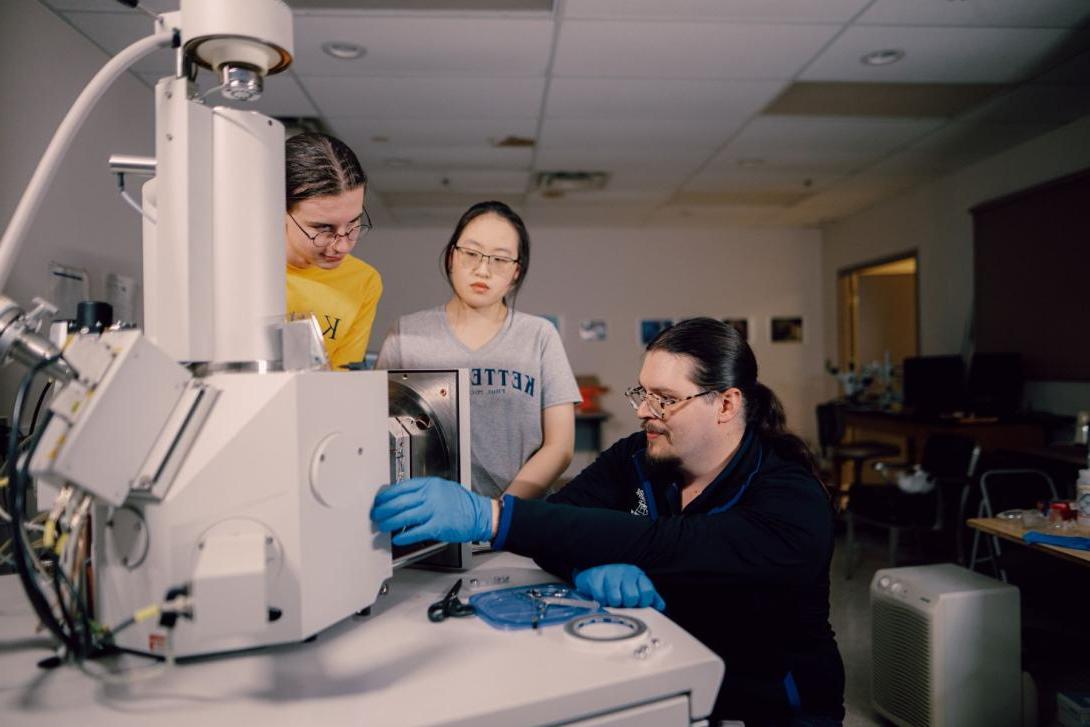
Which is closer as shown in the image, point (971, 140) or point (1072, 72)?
point (1072, 72)

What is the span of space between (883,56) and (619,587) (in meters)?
2.85

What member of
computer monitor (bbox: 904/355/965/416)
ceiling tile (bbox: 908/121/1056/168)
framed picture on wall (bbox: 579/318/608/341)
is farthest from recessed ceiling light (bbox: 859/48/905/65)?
framed picture on wall (bbox: 579/318/608/341)

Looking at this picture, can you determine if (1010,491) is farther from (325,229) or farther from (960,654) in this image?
(325,229)

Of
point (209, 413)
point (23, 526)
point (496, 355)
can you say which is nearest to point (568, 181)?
point (496, 355)

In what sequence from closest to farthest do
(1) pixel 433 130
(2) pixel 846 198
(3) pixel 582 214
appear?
(1) pixel 433 130
(2) pixel 846 198
(3) pixel 582 214

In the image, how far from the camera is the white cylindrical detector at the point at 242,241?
2.70 feet

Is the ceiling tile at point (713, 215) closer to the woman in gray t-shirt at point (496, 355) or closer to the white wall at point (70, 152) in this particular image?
the white wall at point (70, 152)

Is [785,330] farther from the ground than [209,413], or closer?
farther from the ground

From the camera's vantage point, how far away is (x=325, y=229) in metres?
1.26

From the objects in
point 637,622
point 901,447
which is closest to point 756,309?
point 901,447

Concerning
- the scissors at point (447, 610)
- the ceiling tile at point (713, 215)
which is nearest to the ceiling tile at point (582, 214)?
the ceiling tile at point (713, 215)

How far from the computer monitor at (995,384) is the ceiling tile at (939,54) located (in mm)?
1707

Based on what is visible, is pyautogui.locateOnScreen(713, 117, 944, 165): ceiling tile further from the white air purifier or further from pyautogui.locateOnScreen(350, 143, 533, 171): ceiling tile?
the white air purifier

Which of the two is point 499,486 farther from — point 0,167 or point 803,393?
point 803,393
